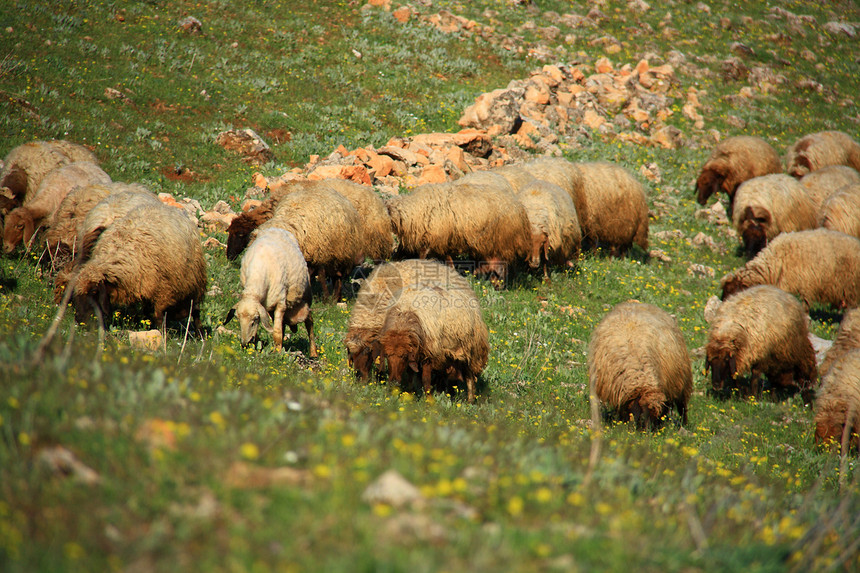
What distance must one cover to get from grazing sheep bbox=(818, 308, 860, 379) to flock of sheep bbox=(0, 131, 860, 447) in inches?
1.1

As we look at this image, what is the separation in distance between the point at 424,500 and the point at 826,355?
11140mm

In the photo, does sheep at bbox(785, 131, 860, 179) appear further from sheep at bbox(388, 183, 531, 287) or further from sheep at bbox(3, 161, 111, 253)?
sheep at bbox(3, 161, 111, 253)

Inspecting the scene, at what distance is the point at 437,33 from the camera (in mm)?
25906

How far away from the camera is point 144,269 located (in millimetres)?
8492

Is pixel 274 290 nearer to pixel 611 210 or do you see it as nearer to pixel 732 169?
pixel 611 210

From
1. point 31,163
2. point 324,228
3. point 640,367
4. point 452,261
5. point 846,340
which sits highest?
point 31,163

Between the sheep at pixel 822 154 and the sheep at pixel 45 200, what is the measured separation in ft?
71.7

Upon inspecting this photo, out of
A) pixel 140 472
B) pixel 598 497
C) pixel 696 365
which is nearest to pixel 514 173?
pixel 696 365

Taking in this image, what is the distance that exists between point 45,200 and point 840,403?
44.6 ft

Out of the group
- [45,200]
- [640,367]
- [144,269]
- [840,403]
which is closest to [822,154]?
[840,403]

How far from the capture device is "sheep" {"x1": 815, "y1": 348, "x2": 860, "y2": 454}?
873 cm

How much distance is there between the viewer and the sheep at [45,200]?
10672 mm

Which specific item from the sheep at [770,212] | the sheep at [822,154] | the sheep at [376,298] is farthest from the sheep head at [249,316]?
the sheep at [822,154]

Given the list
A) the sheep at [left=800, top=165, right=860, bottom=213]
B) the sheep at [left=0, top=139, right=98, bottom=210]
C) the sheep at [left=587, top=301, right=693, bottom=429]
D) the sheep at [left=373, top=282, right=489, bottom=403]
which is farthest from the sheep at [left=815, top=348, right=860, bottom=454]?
the sheep at [left=0, top=139, right=98, bottom=210]
